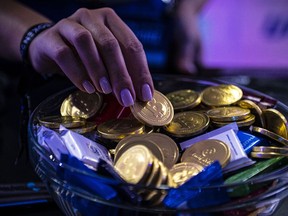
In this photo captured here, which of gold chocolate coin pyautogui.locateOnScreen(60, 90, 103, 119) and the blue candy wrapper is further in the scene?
gold chocolate coin pyautogui.locateOnScreen(60, 90, 103, 119)

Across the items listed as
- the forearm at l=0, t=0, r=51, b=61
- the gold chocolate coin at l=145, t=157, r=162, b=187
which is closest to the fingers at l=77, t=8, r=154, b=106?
the gold chocolate coin at l=145, t=157, r=162, b=187

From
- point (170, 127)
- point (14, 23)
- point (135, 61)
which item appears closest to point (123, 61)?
point (135, 61)

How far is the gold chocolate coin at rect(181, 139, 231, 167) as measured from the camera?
21.6 inches

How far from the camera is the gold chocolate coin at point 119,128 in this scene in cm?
61

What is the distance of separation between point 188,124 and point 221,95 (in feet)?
0.50

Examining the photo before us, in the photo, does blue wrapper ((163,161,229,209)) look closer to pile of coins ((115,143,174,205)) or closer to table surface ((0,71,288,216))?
pile of coins ((115,143,174,205))

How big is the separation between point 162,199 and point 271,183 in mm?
134

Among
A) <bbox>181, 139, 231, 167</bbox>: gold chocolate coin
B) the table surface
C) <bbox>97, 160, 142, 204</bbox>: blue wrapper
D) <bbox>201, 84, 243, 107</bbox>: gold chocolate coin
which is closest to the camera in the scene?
<bbox>97, 160, 142, 204</bbox>: blue wrapper

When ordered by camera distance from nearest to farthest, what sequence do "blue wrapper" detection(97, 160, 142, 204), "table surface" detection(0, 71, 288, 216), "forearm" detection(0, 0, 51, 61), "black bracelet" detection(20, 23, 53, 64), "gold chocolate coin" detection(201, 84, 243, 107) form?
"blue wrapper" detection(97, 160, 142, 204) < "table surface" detection(0, 71, 288, 216) < "gold chocolate coin" detection(201, 84, 243, 107) < "black bracelet" detection(20, 23, 53, 64) < "forearm" detection(0, 0, 51, 61)

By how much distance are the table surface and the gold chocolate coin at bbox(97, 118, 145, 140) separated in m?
0.15

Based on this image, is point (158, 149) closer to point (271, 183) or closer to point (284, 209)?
point (271, 183)

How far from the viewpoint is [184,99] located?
2.57 ft

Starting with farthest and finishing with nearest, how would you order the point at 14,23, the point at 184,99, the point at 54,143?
the point at 14,23 → the point at 184,99 → the point at 54,143

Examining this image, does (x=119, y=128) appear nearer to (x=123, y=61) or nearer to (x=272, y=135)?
(x=123, y=61)
